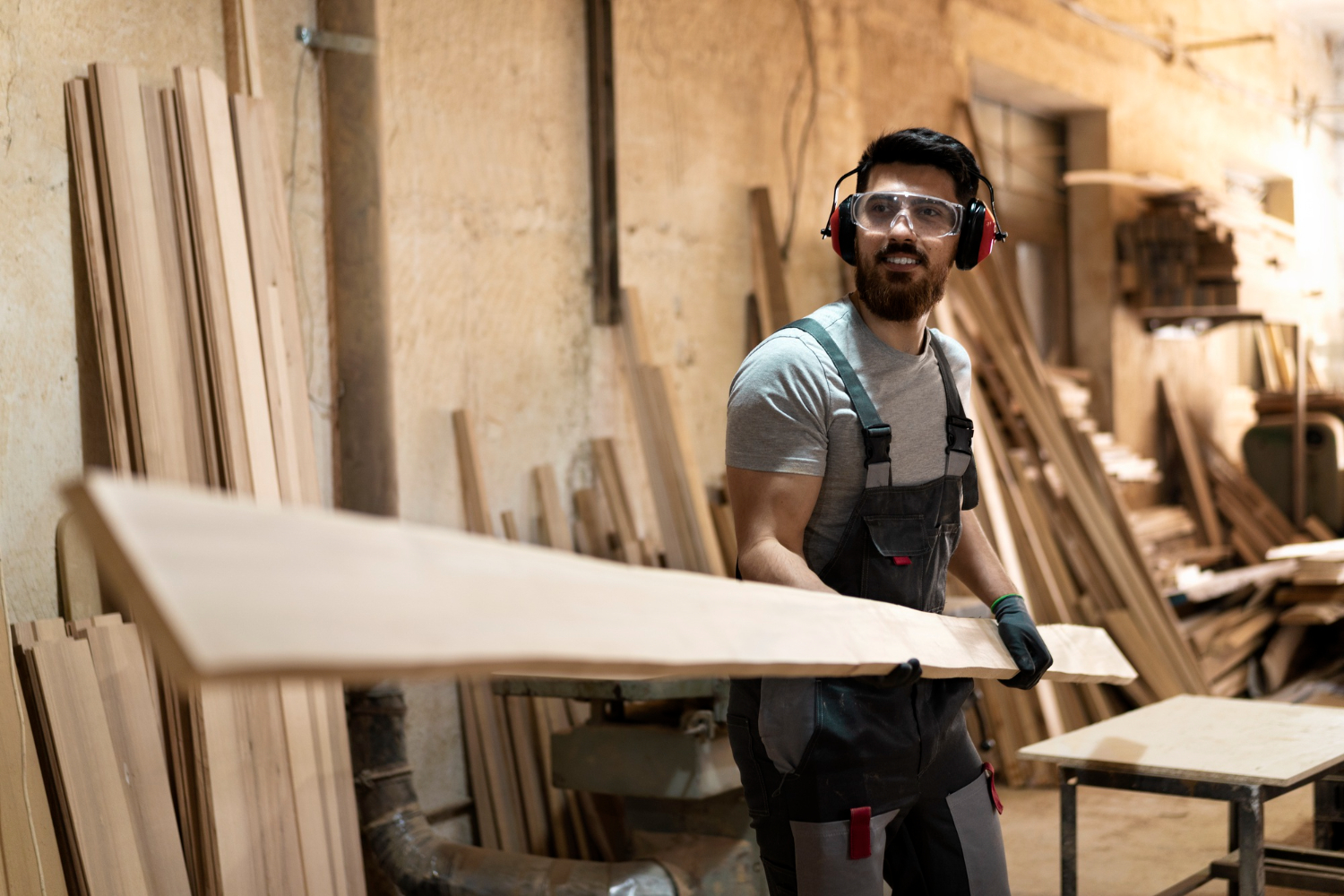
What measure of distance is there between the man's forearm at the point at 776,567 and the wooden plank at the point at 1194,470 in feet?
23.0

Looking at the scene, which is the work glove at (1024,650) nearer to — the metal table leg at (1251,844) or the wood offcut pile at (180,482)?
the metal table leg at (1251,844)

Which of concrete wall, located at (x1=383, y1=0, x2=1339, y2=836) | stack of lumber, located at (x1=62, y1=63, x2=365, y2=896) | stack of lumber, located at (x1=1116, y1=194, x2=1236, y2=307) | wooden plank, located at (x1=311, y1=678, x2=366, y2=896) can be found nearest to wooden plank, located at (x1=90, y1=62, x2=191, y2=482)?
stack of lumber, located at (x1=62, y1=63, x2=365, y2=896)

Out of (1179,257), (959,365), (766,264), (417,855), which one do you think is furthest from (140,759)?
(1179,257)

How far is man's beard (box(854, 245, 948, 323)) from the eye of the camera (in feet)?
6.88

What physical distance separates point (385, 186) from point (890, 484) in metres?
2.09

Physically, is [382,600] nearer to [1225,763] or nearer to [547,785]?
[1225,763]

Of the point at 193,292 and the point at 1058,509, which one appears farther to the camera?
the point at 1058,509

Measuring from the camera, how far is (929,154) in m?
2.14

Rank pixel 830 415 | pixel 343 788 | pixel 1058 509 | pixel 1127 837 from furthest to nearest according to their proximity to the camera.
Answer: pixel 1058 509 < pixel 1127 837 < pixel 343 788 < pixel 830 415

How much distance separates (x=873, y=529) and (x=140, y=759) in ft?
5.52

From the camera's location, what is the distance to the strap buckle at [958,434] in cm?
214

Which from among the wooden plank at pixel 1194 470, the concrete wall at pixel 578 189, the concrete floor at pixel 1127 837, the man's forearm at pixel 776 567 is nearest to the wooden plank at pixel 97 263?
the concrete wall at pixel 578 189

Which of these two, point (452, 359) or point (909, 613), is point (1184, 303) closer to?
point (452, 359)

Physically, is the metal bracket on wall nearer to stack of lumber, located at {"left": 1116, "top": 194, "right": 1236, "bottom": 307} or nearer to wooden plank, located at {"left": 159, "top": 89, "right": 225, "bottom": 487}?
wooden plank, located at {"left": 159, "top": 89, "right": 225, "bottom": 487}
